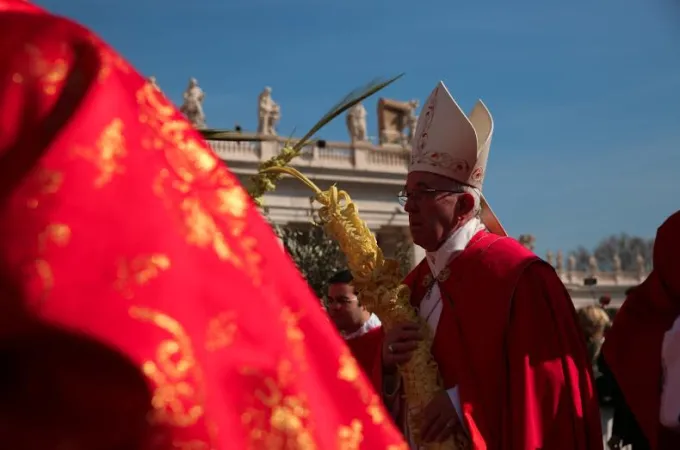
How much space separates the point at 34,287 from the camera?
2.84 ft

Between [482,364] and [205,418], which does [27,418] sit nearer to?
[205,418]

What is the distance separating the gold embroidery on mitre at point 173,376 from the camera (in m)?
0.89

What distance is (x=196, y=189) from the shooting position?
1.06 meters

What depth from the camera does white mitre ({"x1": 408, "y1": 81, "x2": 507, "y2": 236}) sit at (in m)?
3.56

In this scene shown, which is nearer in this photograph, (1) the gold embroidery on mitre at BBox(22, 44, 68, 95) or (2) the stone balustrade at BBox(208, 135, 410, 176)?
(1) the gold embroidery on mitre at BBox(22, 44, 68, 95)

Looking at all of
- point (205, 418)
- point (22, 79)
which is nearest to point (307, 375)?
point (205, 418)

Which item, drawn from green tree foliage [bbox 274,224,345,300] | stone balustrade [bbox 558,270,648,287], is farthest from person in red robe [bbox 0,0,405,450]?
stone balustrade [bbox 558,270,648,287]

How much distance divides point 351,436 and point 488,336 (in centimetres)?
205

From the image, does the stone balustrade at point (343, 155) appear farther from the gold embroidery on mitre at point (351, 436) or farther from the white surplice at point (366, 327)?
the gold embroidery on mitre at point (351, 436)

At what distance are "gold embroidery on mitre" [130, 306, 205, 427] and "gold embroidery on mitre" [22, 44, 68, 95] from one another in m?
0.28

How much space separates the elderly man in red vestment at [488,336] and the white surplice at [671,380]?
27cm

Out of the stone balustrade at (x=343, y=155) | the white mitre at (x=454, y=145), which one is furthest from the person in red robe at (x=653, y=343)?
the stone balustrade at (x=343, y=155)

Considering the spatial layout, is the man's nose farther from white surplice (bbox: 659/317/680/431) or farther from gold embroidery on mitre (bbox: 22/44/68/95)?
gold embroidery on mitre (bbox: 22/44/68/95)

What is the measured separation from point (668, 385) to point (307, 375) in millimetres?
2424
